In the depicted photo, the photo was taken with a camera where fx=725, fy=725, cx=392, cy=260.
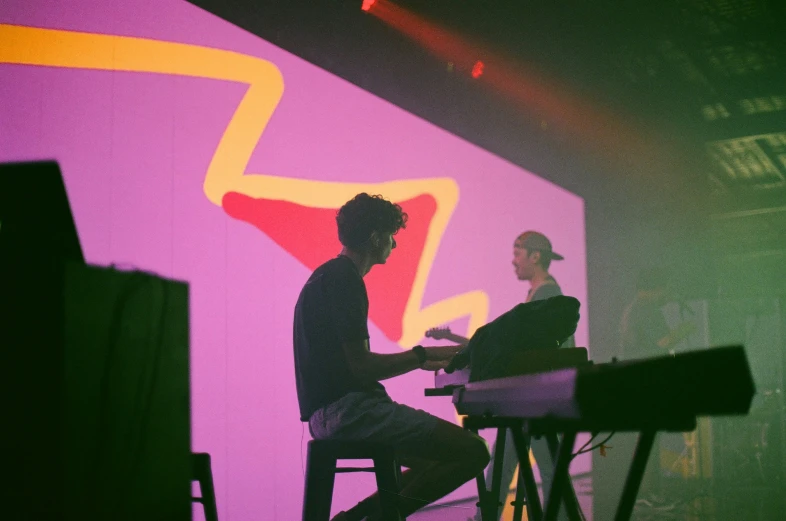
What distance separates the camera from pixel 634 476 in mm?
1732

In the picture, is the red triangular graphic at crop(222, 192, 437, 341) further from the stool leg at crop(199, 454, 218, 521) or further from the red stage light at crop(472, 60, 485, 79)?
the stool leg at crop(199, 454, 218, 521)

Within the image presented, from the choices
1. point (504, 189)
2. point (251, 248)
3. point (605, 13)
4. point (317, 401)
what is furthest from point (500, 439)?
point (605, 13)

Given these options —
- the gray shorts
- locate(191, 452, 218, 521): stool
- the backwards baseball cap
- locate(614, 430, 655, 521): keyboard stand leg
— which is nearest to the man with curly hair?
the gray shorts

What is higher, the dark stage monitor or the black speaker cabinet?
the dark stage monitor

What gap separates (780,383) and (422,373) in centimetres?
568

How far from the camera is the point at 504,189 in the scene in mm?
5812

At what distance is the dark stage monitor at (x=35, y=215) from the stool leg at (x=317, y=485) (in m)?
0.96

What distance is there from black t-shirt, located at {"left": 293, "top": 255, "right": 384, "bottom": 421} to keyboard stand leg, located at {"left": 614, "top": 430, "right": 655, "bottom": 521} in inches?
35.9

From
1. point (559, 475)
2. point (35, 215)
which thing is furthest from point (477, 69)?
point (559, 475)

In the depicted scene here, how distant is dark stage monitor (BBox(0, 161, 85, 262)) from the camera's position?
4.04 ft

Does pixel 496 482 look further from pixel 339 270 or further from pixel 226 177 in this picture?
pixel 226 177

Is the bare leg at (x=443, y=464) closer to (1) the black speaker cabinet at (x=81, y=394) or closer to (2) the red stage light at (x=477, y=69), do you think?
(1) the black speaker cabinet at (x=81, y=394)

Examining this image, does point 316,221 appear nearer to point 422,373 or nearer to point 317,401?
point 422,373

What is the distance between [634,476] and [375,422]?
0.86 metres
